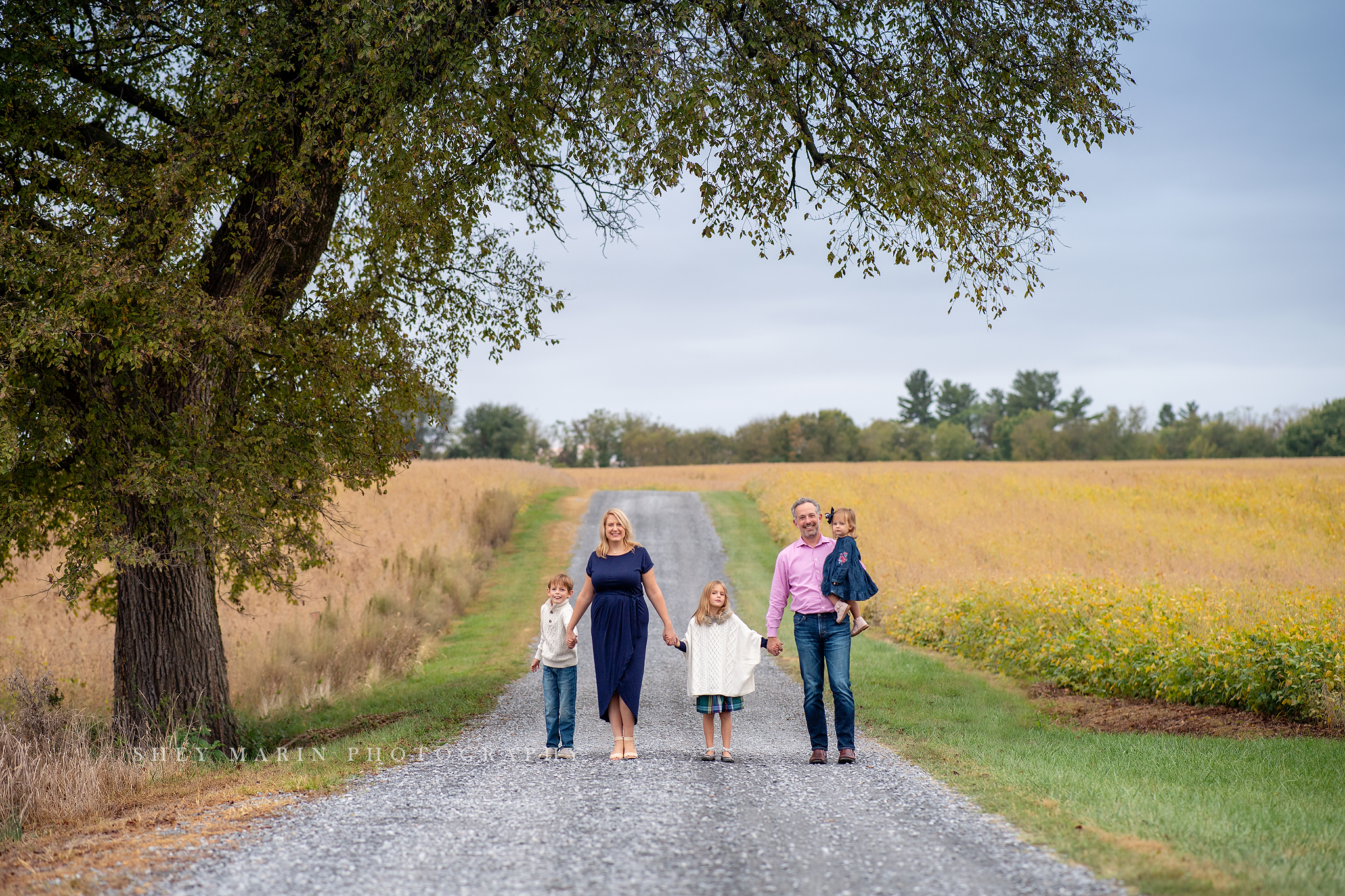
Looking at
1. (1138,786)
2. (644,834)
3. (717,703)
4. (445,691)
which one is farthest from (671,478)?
(644,834)

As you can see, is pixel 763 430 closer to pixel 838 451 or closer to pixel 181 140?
pixel 838 451

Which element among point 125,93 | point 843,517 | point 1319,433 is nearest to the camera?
point 843,517

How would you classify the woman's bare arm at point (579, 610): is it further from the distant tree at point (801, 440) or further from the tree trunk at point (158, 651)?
the distant tree at point (801, 440)

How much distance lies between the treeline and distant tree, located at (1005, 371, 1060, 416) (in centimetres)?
556

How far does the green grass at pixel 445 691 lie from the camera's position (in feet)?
27.1

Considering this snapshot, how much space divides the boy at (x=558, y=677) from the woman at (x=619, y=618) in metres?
0.13

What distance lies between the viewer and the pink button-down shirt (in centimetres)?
716

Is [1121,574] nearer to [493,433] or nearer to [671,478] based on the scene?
[671,478]

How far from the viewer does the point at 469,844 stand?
5043 mm

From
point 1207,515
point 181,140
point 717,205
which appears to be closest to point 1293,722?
point 717,205

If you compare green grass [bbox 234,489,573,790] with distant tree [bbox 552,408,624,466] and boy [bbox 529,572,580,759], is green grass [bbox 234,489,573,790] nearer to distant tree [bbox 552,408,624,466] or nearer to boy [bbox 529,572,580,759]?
boy [bbox 529,572,580,759]

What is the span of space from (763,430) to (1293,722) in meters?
73.3

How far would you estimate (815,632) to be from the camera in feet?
23.6

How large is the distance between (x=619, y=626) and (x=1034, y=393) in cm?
10829
